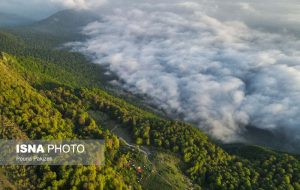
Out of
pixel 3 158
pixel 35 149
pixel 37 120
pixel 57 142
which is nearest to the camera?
pixel 3 158

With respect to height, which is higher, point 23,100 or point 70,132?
point 23,100

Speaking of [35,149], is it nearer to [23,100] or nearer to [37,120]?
[37,120]

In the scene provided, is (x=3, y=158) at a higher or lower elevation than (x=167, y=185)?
higher

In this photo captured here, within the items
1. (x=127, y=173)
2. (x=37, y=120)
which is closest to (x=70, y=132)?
(x=37, y=120)

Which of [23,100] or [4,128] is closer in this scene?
[4,128]

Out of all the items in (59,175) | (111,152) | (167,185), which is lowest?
(167,185)

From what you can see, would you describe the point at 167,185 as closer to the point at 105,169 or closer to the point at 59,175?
the point at 105,169

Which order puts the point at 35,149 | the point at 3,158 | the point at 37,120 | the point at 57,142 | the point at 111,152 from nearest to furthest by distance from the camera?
1. the point at 3,158
2. the point at 35,149
3. the point at 57,142
4. the point at 37,120
5. the point at 111,152

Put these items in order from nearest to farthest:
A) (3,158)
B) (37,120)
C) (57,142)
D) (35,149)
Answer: (3,158), (35,149), (57,142), (37,120)

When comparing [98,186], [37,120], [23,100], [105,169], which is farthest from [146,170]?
[23,100]
